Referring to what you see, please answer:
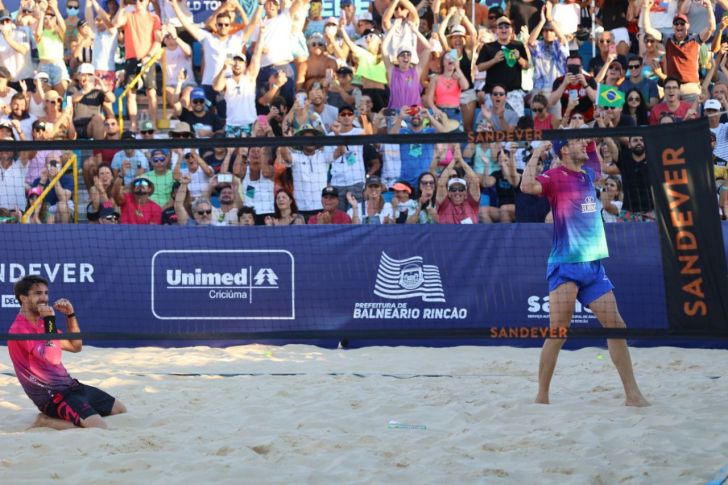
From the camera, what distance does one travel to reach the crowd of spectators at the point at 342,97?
970 centimetres

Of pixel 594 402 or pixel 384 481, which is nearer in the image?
pixel 384 481

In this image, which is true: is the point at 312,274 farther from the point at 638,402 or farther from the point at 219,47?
the point at 219,47

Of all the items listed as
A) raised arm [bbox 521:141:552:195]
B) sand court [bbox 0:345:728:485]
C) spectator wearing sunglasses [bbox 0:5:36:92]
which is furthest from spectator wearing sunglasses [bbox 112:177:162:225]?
raised arm [bbox 521:141:552:195]

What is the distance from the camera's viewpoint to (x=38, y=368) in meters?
5.68

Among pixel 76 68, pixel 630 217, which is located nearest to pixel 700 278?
pixel 630 217

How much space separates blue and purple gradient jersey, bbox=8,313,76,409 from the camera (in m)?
5.64

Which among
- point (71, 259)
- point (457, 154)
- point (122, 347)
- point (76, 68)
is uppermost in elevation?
point (76, 68)

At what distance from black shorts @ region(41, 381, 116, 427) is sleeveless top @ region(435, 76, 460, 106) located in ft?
22.2

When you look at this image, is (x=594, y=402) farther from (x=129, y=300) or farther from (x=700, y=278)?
(x=129, y=300)

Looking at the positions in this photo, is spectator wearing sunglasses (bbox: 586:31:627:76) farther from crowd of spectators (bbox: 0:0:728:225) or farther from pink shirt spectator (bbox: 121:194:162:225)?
pink shirt spectator (bbox: 121:194:162:225)

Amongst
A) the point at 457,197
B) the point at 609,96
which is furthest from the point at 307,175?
the point at 609,96

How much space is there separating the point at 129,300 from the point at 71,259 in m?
0.73

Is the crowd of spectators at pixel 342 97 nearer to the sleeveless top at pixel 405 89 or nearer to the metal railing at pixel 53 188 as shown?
the sleeveless top at pixel 405 89

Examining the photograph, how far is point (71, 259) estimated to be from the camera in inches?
351
